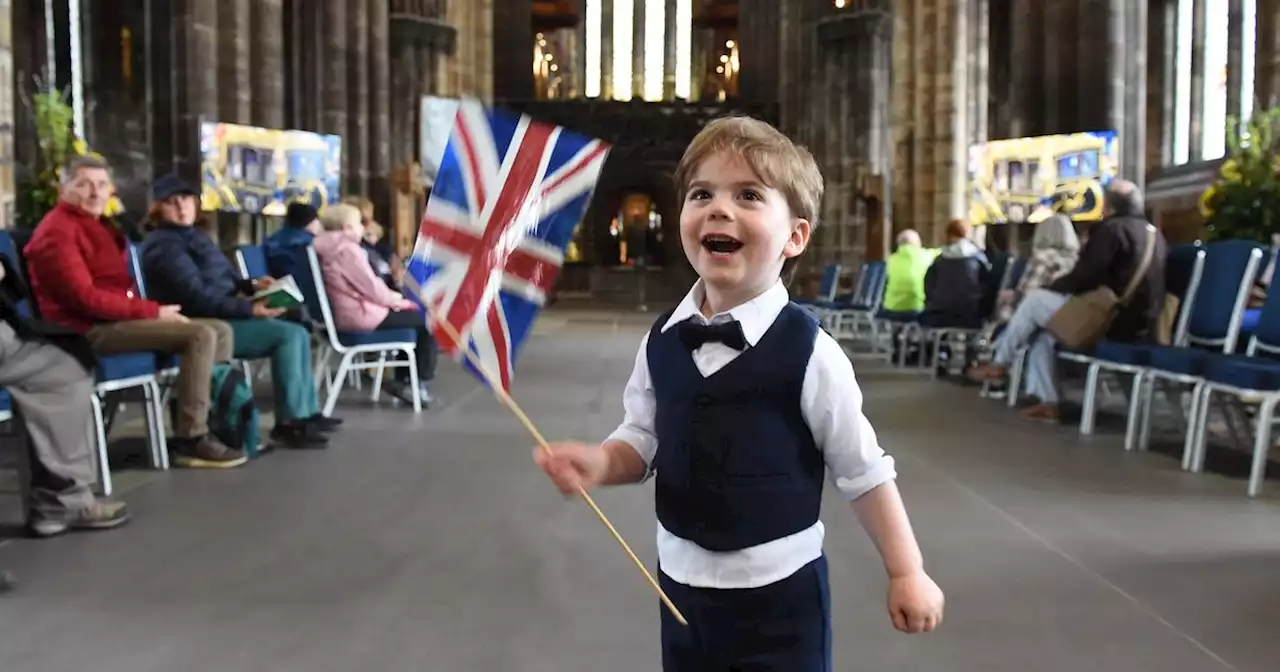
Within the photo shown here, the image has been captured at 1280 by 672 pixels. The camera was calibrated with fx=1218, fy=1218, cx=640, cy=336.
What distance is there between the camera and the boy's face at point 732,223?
1.45 m

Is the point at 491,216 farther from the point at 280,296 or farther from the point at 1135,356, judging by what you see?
the point at 1135,356

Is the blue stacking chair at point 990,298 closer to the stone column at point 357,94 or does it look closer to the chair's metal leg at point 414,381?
the chair's metal leg at point 414,381

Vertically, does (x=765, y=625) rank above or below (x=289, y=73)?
below

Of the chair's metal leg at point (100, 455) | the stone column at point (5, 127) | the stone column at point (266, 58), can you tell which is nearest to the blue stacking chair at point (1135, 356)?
the chair's metal leg at point (100, 455)

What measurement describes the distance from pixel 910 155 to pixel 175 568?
1492 cm

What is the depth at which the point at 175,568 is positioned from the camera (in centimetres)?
344

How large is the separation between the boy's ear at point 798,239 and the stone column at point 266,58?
1331 cm

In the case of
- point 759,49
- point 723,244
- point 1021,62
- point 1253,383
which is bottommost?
point 1253,383

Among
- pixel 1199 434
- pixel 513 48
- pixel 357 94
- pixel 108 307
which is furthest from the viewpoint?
pixel 513 48

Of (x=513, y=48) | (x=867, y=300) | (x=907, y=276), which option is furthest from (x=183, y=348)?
(x=513, y=48)

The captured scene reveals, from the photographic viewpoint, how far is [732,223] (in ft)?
4.73

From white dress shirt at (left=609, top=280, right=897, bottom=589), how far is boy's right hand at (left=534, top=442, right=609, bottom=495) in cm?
13

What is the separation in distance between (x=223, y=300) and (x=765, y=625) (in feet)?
15.2

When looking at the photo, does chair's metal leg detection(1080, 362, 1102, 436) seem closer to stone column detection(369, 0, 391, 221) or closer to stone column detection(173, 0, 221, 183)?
stone column detection(173, 0, 221, 183)
